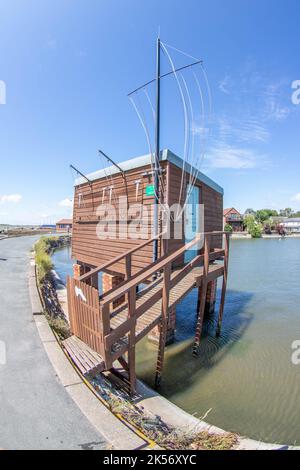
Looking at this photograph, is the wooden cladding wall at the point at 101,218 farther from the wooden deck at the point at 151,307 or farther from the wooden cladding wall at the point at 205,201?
the wooden deck at the point at 151,307

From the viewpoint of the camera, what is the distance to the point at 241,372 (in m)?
5.93

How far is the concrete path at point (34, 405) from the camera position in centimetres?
253

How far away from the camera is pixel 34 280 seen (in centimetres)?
866

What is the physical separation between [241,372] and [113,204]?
5989 mm

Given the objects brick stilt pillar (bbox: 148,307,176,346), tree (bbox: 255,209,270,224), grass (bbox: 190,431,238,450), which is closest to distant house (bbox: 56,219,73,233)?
tree (bbox: 255,209,270,224)

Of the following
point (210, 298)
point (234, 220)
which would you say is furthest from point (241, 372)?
point (234, 220)

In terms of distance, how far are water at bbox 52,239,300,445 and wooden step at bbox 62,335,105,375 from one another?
77.3 inches

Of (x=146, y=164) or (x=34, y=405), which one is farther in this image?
(x=146, y=164)

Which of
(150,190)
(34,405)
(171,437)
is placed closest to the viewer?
(171,437)

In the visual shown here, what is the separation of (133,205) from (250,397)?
5.48m

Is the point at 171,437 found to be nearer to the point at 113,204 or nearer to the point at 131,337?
the point at 131,337

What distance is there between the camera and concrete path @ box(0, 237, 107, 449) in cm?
253

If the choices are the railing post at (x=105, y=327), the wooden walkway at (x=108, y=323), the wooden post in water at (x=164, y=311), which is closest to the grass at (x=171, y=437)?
the railing post at (x=105, y=327)
